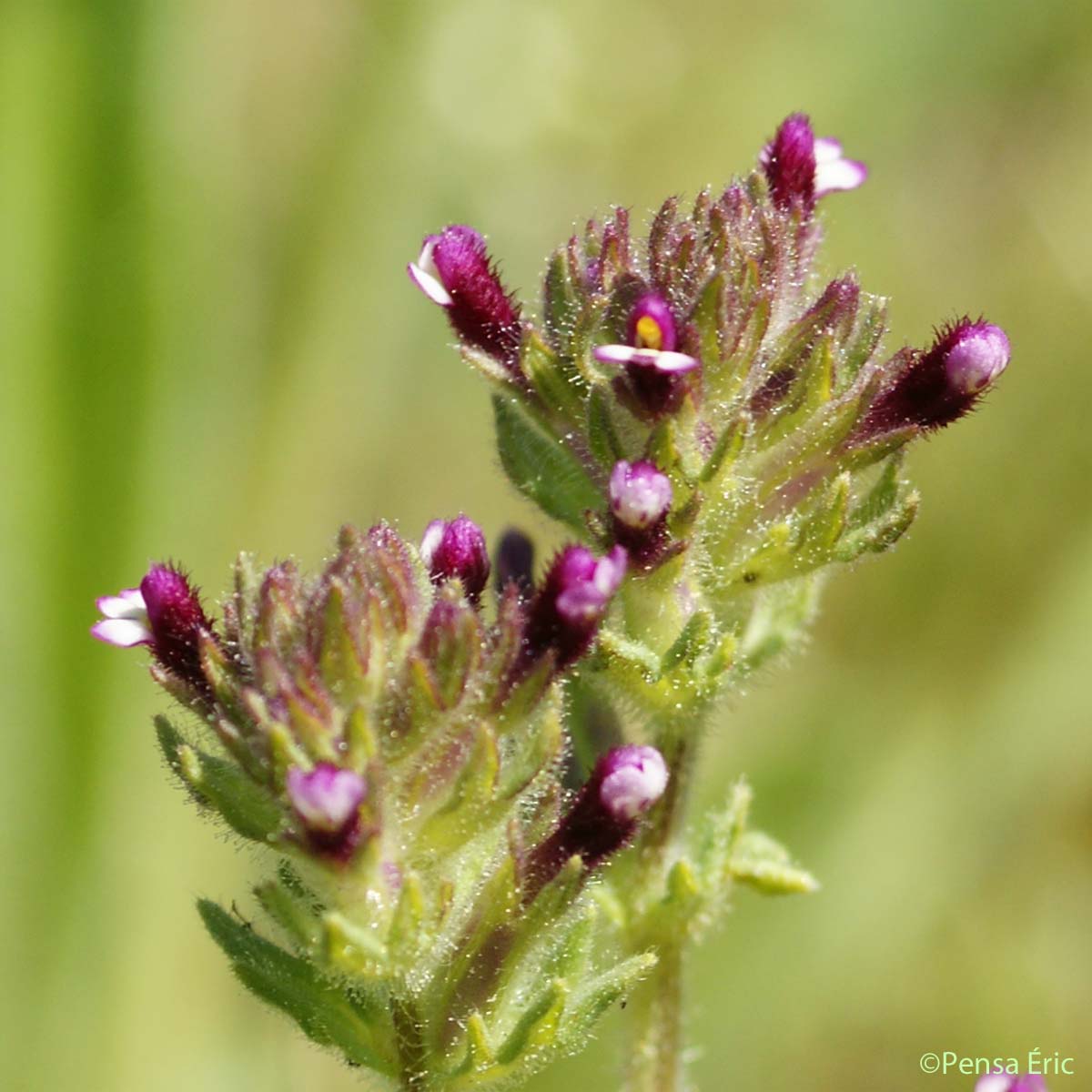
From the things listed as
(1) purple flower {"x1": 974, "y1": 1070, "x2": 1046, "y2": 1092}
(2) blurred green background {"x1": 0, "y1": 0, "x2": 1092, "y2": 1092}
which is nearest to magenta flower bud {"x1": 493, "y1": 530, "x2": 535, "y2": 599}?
(1) purple flower {"x1": 974, "y1": 1070, "x2": 1046, "y2": 1092}

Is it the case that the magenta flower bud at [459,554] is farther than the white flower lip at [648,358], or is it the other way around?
the magenta flower bud at [459,554]

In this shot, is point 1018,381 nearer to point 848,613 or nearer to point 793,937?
point 848,613

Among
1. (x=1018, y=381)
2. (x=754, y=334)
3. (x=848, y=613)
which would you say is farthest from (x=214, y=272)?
(x=754, y=334)

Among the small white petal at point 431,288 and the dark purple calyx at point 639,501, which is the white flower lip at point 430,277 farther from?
the dark purple calyx at point 639,501

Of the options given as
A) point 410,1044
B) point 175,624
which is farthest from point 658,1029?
point 175,624

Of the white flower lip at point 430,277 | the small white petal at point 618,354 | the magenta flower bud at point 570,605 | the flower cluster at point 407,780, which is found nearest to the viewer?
the flower cluster at point 407,780

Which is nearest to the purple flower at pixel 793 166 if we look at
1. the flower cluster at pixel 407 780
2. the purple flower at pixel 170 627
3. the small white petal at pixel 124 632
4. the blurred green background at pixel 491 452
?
the flower cluster at pixel 407 780

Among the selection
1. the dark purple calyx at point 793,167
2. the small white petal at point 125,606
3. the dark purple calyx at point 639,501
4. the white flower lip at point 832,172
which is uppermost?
the white flower lip at point 832,172
